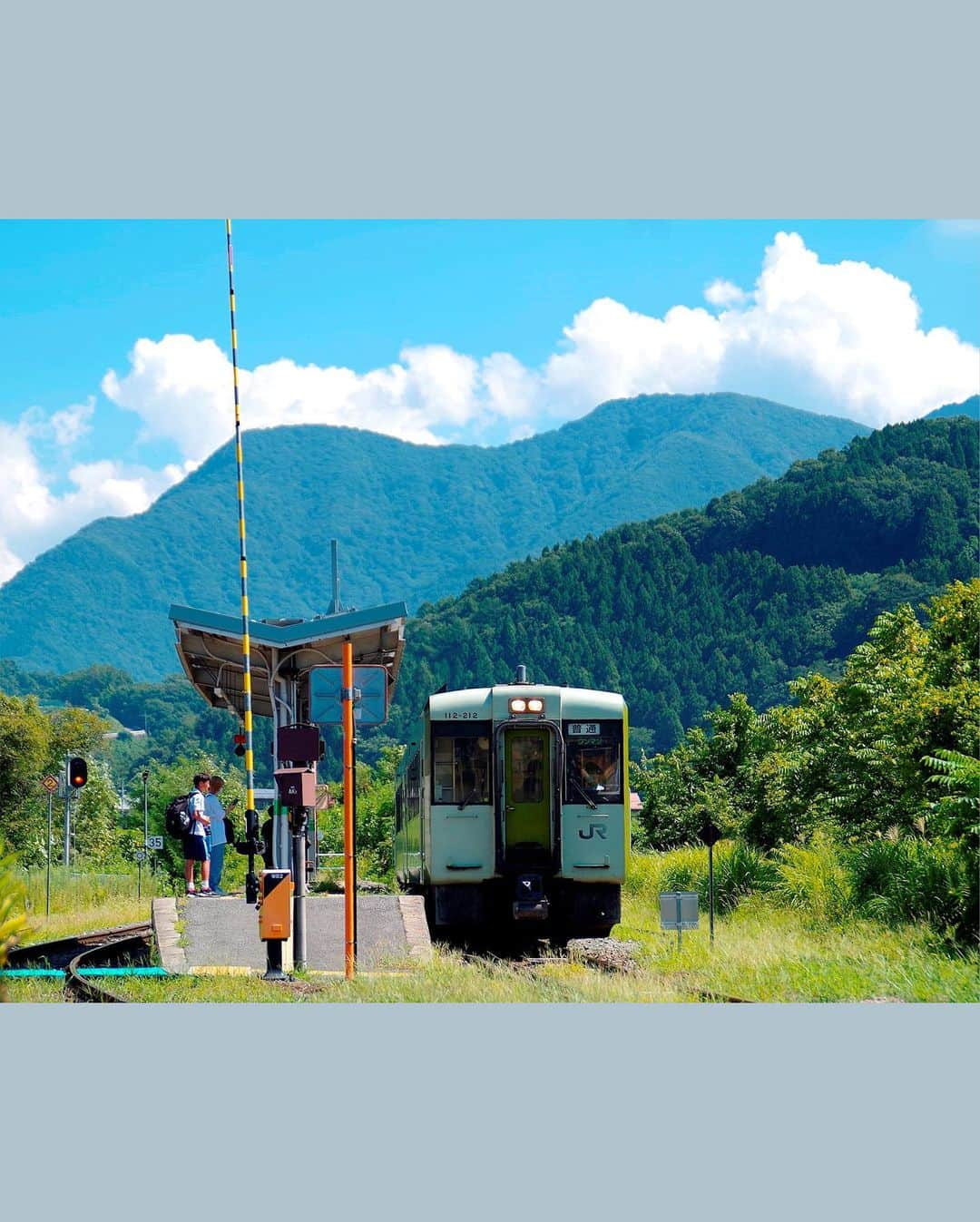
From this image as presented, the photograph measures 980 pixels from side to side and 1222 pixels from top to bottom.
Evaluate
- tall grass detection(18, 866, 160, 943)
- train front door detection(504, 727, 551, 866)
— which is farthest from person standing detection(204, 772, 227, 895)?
train front door detection(504, 727, 551, 866)

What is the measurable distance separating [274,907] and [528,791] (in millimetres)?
3938

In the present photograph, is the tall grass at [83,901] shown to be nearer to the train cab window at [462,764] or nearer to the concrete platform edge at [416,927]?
the concrete platform edge at [416,927]

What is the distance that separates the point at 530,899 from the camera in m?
15.3

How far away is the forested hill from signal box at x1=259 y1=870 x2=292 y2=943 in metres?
65.2

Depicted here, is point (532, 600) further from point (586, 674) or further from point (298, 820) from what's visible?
point (298, 820)

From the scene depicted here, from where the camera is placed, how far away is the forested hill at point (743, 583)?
86250 millimetres

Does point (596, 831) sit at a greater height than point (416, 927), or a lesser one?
greater

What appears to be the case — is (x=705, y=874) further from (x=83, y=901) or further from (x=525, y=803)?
(x=83, y=901)

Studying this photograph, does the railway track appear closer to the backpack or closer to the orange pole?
the backpack

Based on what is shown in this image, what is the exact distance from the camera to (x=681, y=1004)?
1027 centimetres

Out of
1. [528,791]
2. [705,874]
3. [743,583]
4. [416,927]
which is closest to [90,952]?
[416,927]

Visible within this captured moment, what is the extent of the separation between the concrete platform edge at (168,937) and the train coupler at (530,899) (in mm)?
3204

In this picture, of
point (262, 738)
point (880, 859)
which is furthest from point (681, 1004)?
point (262, 738)

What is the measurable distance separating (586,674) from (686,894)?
78.3m
